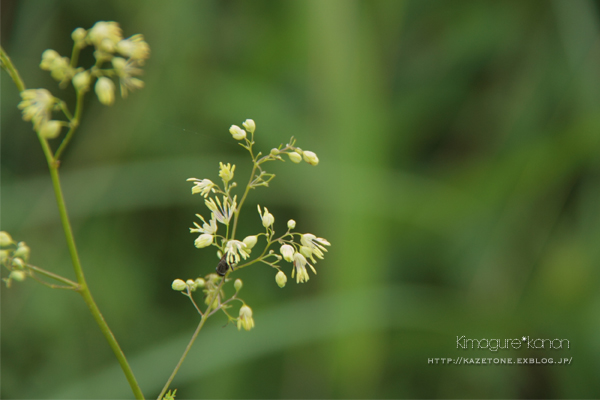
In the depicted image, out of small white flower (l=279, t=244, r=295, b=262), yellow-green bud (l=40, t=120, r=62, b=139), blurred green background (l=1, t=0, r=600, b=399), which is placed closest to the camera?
yellow-green bud (l=40, t=120, r=62, b=139)

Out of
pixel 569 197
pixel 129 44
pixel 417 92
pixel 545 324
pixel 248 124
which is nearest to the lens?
pixel 129 44

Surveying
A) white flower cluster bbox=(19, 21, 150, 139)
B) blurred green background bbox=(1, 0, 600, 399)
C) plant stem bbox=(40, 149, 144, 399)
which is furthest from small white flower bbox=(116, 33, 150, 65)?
blurred green background bbox=(1, 0, 600, 399)

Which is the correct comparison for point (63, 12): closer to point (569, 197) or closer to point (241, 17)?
point (241, 17)

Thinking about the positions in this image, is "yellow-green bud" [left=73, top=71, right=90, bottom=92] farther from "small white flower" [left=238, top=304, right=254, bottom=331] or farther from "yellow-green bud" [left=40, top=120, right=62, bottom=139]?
"small white flower" [left=238, top=304, right=254, bottom=331]

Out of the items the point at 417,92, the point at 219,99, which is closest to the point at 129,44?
the point at 219,99

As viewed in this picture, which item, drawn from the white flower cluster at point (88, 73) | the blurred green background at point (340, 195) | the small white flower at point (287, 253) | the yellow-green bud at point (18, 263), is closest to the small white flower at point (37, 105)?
the white flower cluster at point (88, 73)

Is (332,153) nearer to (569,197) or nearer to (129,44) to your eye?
(569,197)

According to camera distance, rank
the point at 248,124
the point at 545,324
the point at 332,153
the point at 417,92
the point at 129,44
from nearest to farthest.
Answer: the point at 129,44
the point at 248,124
the point at 545,324
the point at 332,153
the point at 417,92

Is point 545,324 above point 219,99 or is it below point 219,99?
below

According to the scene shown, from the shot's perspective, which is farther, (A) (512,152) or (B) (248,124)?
(A) (512,152)

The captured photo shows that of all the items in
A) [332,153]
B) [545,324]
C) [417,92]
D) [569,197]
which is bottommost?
[545,324]
